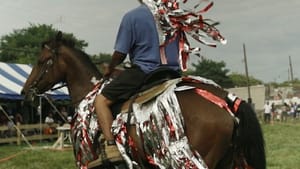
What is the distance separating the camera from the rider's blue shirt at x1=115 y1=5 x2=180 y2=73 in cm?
546

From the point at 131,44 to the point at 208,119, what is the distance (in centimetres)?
122

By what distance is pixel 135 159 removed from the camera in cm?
538

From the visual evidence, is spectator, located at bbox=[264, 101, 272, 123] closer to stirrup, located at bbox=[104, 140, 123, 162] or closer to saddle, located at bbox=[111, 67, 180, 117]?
saddle, located at bbox=[111, 67, 180, 117]

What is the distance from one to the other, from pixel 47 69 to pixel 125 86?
166cm

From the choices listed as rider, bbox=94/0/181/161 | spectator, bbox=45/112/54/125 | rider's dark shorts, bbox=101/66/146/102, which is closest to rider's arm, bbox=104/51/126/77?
rider, bbox=94/0/181/161

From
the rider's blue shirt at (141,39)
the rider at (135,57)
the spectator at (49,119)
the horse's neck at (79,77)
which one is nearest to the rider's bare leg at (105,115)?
the rider at (135,57)

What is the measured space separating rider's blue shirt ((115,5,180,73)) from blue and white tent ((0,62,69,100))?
1458 centimetres

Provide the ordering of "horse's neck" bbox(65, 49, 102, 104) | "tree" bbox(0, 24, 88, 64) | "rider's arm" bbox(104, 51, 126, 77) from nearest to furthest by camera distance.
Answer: "rider's arm" bbox(104, 51, 126, 77), "horse's neck" bbox(65, 49, 102, 104), "tree" bbox(0, 24, 88, 64)

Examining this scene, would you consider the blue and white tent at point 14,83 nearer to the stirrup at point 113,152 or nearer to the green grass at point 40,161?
the green grass at point 40,161

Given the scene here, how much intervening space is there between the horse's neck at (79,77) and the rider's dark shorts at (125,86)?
1045 millimetres

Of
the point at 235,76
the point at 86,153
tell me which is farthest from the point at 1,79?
the point at 235,76

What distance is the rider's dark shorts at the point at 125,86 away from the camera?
5527 millimetres

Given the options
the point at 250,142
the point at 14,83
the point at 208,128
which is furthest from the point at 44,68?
the point at 14,83

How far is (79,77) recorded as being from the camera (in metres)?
6.62
